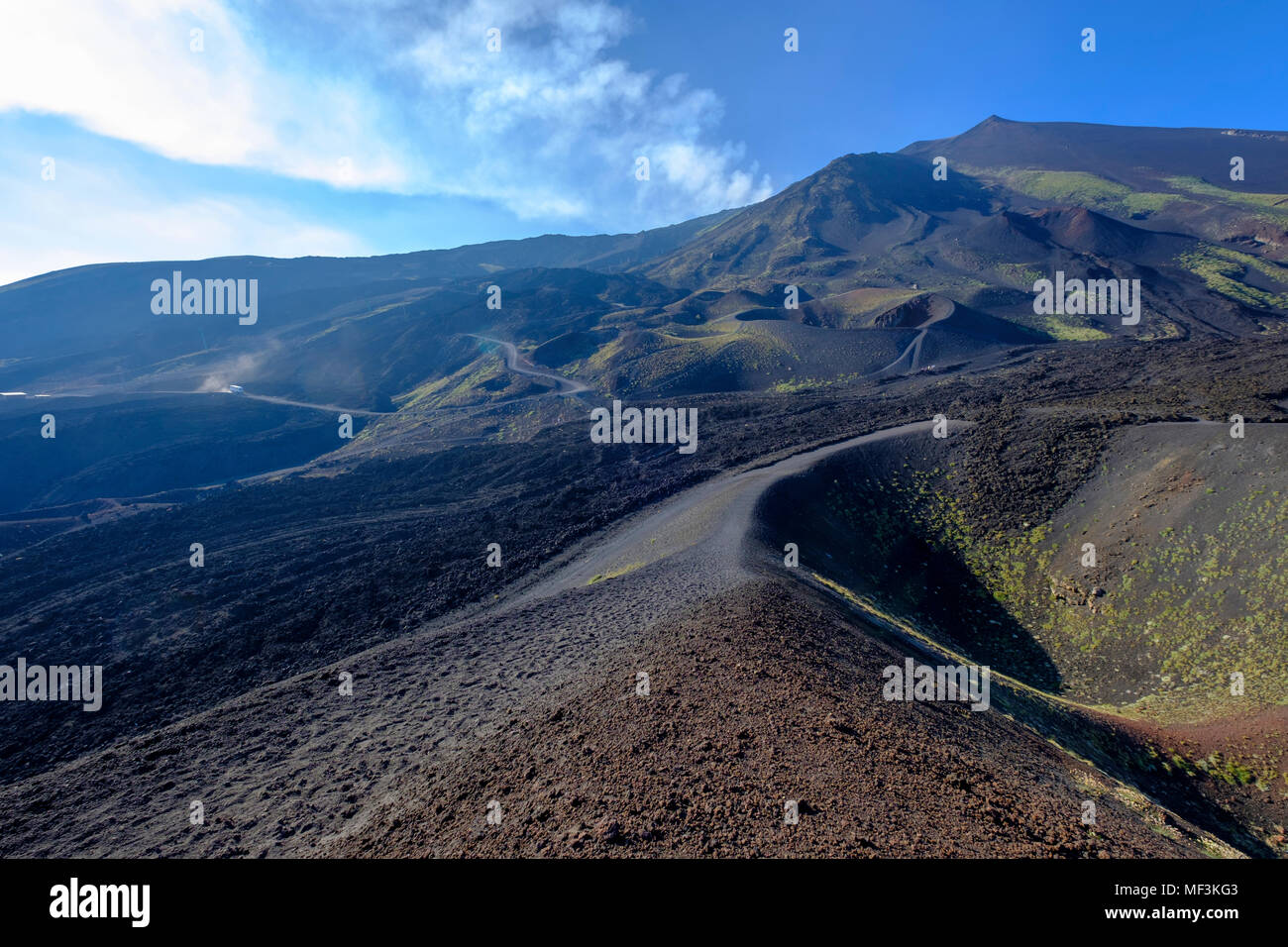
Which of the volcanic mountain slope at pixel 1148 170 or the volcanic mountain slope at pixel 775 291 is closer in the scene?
the volcanic mountain slope at pixel 775 291

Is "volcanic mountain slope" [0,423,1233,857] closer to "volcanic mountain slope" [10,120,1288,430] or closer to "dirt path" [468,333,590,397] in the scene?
"volcanic mountain slope" [10,120,1288,430]

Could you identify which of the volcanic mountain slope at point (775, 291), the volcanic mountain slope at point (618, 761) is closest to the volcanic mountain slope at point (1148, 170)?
the volcanic mountain slope at point (775, 291)

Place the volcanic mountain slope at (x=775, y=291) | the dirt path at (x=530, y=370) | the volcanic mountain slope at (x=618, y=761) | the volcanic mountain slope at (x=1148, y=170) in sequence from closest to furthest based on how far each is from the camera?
the volcanic mountain slope at (x=618, y=761) → the dirt path at (x=530, y=370) → the volcanic mountain slope at (x=775, y=291) → the volcanic mountain slope at (x=1148, y=170)

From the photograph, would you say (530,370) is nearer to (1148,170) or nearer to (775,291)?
(775,291)

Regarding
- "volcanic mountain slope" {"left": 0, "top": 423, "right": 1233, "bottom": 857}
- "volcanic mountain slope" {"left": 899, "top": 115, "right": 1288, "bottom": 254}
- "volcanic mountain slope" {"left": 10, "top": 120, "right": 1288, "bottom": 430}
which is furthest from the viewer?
"volcanic mountain slope" {"left": 899, "top": 115, "right": 1288, "bottom": 254}

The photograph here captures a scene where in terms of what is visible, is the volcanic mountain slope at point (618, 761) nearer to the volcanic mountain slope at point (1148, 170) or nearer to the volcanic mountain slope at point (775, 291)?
the volcanic mountain slope at point (775, 291)

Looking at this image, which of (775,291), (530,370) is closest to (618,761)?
(530,370)

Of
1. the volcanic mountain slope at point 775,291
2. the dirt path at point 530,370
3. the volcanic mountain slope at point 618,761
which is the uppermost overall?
the volcanic mountain slope at point 775,291

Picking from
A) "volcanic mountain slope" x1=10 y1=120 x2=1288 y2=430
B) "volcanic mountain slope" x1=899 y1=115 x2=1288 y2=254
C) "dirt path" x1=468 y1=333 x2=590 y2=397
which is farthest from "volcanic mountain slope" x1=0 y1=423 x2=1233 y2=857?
"volcanic mountain slope" x1=899 y1=115 x2=1288 y2=254
